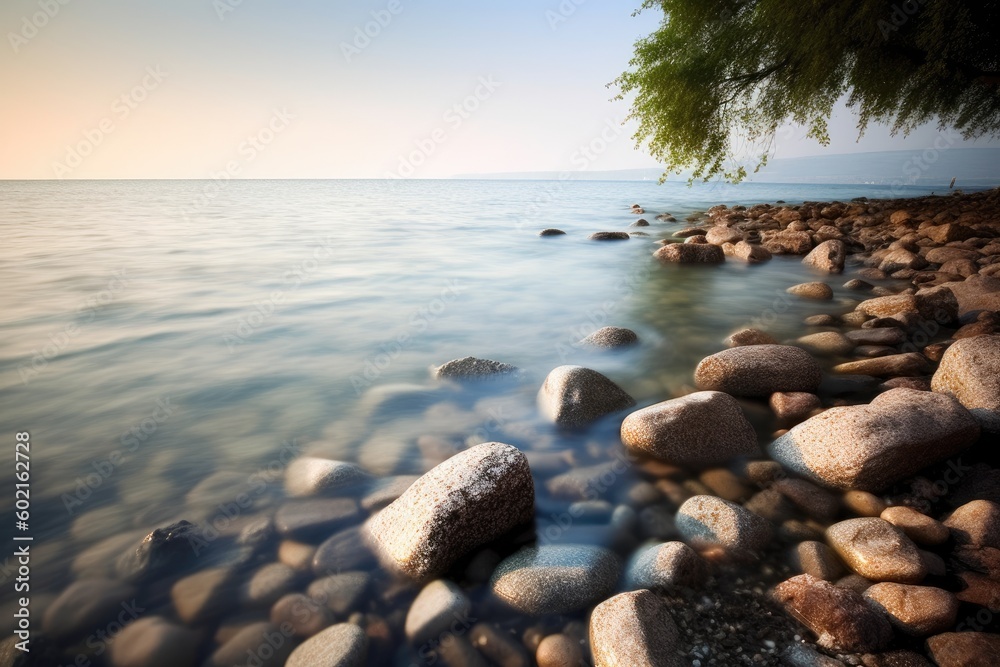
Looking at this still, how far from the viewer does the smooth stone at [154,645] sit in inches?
93.1

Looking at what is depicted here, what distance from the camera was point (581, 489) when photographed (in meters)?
3.53

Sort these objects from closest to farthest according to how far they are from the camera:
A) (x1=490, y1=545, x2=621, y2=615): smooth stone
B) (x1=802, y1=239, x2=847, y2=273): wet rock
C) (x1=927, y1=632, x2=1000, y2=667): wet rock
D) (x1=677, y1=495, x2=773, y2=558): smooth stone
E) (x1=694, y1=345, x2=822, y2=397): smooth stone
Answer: (x1=927, y1=632, x2=1000, y2=667): wet rock → (x1=490, y1=545, x2=621, y2=615): smooth stone → (x1=677, y1=495, x2=773, y2=558): smooth stone → (x1=694, y1=345, x2=822, y2=397): smooth stone → (x1=802, y1=239, x2=847, y2=273): wet rock

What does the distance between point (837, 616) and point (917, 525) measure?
3.50 feet

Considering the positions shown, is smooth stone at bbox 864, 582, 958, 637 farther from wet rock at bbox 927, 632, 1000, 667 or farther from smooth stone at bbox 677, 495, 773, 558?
smooth stone at bbox 677, 495, 773, 558

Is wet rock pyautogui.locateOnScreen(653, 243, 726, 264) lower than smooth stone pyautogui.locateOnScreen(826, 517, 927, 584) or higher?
lower

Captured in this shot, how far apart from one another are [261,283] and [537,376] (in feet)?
26.0

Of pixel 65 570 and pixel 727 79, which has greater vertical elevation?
pixel 727 79

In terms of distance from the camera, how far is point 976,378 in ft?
12.7

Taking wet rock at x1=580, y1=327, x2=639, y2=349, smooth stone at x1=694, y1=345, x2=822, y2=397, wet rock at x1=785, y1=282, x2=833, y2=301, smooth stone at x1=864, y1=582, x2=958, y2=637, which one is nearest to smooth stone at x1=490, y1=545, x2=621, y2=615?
smooth stone at x1=864, y1=582, x2=958, y2=637

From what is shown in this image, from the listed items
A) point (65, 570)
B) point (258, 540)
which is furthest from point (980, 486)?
point (65, 570)

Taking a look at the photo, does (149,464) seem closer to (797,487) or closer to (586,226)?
(797,487)

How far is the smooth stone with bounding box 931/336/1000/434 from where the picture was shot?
12.1 feet

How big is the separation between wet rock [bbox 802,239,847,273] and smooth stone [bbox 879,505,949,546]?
9630mm

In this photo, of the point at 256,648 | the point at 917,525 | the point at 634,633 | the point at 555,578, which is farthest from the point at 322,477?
the point at 917,525
